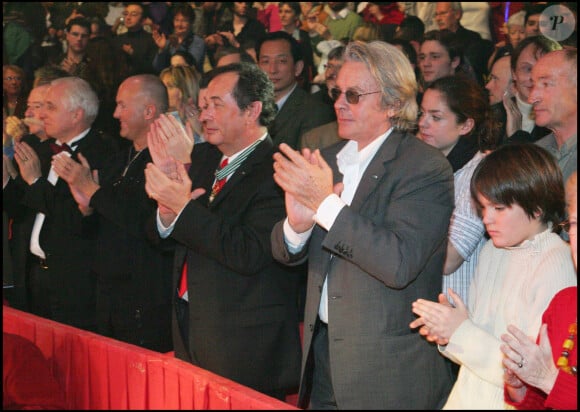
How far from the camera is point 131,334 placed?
4316mm

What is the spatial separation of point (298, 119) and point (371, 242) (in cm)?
279

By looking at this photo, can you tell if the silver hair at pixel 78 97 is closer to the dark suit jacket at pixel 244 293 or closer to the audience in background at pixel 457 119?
the dark suit jacket at pixel 244 293

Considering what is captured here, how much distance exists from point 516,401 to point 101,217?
256 centimetres

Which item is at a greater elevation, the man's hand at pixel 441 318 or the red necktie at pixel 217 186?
the red necktie at pixel 217 186

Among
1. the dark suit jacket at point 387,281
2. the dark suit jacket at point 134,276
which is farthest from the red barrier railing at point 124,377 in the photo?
the dark suit jacket at point 134,276

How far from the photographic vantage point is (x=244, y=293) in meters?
3.56

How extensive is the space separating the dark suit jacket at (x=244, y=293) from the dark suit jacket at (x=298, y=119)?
184cm

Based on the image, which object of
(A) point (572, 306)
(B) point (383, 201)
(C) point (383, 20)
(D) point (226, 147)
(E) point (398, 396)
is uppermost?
(C) point (383, 20)

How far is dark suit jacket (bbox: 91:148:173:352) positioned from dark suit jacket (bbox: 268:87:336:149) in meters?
1.34

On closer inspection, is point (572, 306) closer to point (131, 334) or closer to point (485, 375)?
point (485, 375)

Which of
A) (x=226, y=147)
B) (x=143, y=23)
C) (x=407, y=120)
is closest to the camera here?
(x=407, y=120)

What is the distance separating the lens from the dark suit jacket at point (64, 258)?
4.63m

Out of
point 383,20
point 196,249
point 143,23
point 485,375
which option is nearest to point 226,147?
point 196,249

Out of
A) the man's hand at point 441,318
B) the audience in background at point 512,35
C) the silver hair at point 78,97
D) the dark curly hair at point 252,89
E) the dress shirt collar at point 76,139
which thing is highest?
the audience in background at point 512,35
